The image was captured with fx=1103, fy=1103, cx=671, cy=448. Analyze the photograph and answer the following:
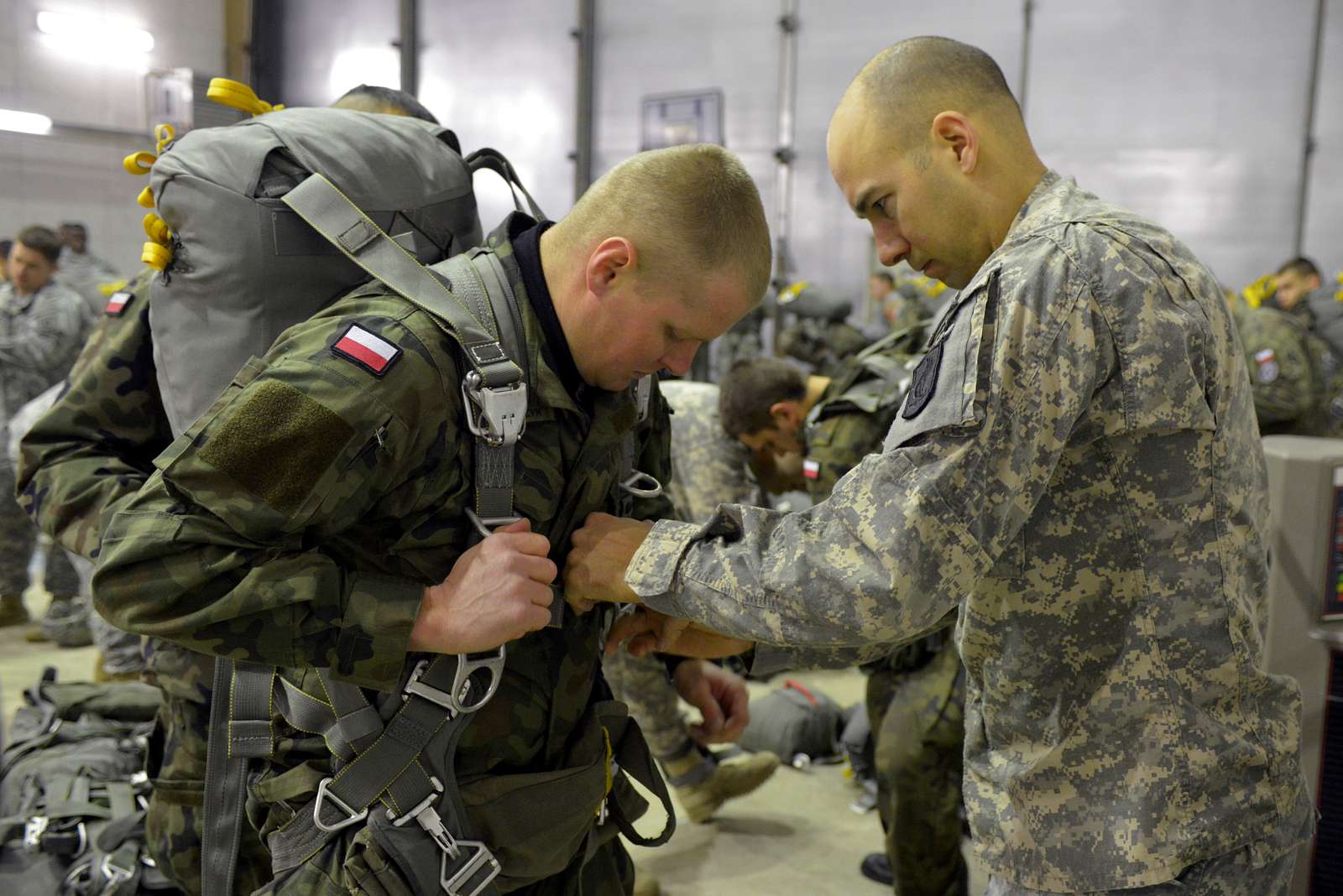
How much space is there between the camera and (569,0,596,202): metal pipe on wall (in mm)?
10719

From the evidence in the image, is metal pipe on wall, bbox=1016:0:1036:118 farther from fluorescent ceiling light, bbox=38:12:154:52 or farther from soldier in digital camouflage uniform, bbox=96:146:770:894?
fluorescent ceiling light, bbox=38:12:154:52

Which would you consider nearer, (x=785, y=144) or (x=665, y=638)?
(x=665, y=638)

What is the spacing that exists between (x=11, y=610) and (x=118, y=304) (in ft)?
16.5

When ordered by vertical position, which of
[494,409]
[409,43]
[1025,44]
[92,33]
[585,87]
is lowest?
[494,409]

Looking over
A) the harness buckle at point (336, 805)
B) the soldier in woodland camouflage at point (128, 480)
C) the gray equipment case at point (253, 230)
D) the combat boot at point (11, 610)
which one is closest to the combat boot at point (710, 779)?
the soldier in woodland camouflage at point (128, 480)

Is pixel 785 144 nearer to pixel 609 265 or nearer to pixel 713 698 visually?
pixel 713 698

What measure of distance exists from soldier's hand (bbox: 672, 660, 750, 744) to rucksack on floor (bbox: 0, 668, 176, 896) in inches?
51.0

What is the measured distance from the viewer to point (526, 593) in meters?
1.38

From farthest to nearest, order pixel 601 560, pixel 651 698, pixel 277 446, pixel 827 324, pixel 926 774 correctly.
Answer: pixel 827 324 → pixel 651 698 → pixel 926 774 → pixel 601 560 → pixel 277 446

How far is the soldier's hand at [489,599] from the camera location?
4.51 ft

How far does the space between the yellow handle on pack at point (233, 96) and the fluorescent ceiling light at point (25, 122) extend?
29.9 ft

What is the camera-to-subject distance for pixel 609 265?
1.53 meters

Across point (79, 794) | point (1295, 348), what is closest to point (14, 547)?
point (79, 794)

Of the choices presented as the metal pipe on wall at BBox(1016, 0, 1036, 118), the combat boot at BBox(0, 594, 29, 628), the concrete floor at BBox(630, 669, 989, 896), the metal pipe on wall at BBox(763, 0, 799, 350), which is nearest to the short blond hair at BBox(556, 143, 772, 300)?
the concrete floor at BBox(630, 669, 989, 896)
